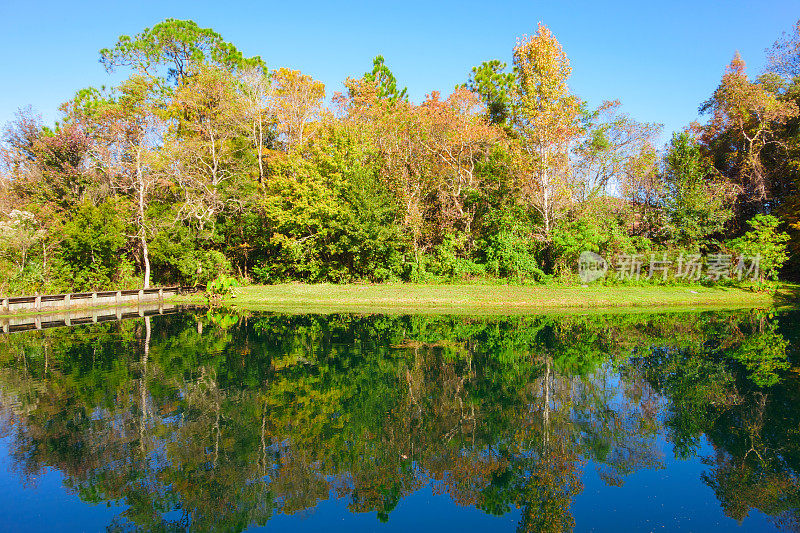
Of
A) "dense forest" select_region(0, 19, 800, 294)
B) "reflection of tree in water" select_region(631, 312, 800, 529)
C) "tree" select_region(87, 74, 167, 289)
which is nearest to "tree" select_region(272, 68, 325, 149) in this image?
"dense forest" select_region(0, 19, 800, 294)

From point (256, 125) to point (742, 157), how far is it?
2945 centimetres

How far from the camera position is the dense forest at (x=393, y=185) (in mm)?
24297

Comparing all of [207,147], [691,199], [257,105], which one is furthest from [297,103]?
[691,199]

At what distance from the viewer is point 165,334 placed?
1489cm

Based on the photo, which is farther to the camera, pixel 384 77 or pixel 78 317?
pixel 384 77

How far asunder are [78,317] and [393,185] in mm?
16787

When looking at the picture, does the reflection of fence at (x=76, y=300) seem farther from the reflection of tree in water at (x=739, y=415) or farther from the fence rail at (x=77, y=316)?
the reflection of tree in water at (x=739, y=415)

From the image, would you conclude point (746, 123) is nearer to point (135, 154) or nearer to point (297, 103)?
point (297, 103)

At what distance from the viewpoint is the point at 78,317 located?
61.8 ft

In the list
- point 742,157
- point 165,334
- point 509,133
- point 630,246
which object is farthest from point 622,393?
point 742,157

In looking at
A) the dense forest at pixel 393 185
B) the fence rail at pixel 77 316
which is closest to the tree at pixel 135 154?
the dense forest at pixel 393 185

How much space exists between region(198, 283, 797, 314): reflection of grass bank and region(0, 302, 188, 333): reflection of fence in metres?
3.50

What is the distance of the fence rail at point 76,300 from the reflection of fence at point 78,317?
63cm

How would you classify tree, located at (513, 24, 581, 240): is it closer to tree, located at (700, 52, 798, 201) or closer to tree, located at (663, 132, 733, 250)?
tree, located at (663, 132, 733, 250)
